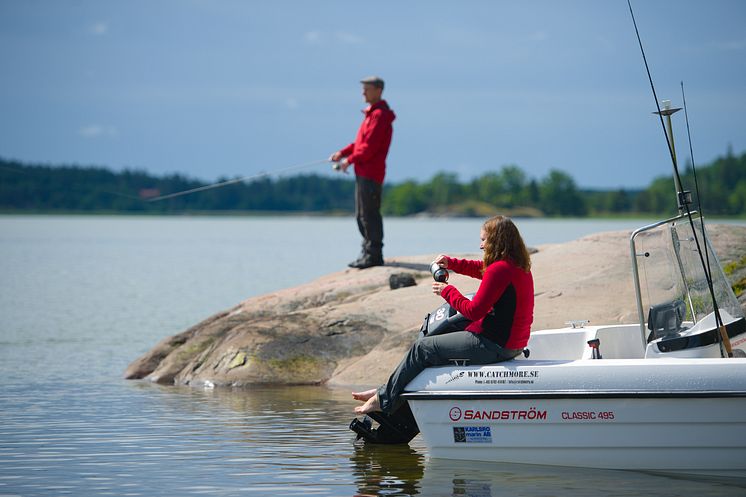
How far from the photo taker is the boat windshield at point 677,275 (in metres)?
9.48

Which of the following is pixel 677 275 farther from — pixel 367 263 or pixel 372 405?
pixel 367 263

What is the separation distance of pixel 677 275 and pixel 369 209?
804 centimetres

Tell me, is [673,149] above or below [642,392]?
above

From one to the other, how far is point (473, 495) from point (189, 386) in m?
6.56

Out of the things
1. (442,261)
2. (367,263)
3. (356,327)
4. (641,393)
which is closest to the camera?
(641,393)

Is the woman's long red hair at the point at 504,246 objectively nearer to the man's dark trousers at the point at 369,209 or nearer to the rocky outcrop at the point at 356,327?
A: the rocky outcrop at the point at 356,327

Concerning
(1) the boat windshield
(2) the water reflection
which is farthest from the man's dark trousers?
(1) the boat windshield

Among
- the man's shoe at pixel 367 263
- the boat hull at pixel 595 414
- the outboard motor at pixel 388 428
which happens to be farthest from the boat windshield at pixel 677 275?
the man's shoe at pixel 367 263

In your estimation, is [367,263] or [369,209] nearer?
[369,209]

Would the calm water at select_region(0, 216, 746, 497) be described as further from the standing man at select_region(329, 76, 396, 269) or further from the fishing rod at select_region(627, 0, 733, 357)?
the standing man at select_region(329, 76, 396, 269)

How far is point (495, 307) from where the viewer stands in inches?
366

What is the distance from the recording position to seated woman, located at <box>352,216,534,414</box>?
30.2 ft

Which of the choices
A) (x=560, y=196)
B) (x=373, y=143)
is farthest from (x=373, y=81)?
(x=560, y=196)

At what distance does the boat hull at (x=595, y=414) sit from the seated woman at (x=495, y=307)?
14 centimetres
